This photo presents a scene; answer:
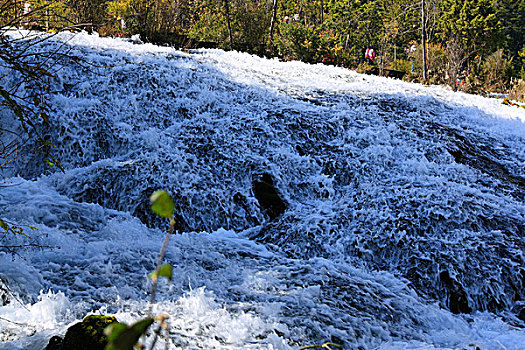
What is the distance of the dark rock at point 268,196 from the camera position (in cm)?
460

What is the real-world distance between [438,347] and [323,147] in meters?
3.29

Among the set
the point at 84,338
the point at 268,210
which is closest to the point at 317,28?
the point at 268,210

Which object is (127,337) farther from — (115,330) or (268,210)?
(268,210)

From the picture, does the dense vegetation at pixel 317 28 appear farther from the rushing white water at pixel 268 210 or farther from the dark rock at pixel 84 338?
the dark rock at pixel 84 338

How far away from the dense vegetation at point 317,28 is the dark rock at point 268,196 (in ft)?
8.51

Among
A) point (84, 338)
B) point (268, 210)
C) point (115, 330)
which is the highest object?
point (115, 330)

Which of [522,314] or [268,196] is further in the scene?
[268,196]

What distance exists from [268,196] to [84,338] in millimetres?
3057

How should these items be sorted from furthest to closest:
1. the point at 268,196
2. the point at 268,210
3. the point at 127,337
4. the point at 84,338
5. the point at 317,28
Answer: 1. the point at 317,28
2. the point at 268,196
3. the point at 268,210
4. the point at 84,338
5. the point at 127,337

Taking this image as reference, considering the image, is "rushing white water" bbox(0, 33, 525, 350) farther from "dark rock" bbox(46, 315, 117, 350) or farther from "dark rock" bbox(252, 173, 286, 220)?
"dark rock" bbox(46, 315, 117, 350)

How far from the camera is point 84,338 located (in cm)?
182

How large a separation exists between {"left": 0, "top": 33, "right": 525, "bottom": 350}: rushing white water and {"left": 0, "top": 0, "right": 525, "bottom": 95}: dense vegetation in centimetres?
153

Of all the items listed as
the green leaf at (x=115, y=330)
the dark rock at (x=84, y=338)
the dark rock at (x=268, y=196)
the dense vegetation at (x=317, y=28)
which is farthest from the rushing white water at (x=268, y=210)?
the dense vegetation at (x=317, y=28)

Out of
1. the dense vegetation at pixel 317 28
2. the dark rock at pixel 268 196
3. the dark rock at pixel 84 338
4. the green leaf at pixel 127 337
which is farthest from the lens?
the dense vegetation at pixel 317 28
